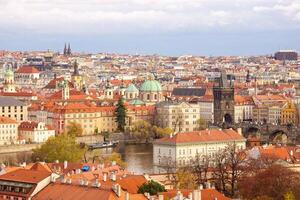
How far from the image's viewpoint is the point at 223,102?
7206cm

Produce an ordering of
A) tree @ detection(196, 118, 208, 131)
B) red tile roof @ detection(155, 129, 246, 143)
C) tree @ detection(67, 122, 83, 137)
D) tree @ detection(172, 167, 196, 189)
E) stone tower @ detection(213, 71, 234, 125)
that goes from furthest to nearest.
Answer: stone tower @ detection(213, 71, 234, 125) → tree @ detection(196, 118, 208, 131) → tree @ detection(67, 122, 83, 137) → red tile roof @ detection(155, 129, 246, 143) → tree @ detection(172, 167, 196, 189)

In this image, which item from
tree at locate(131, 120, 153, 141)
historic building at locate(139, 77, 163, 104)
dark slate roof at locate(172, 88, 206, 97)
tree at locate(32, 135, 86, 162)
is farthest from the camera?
dark slate roof at locate(172, 88, 206, 97)

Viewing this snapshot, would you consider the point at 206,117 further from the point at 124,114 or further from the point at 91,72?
the point at 91,72

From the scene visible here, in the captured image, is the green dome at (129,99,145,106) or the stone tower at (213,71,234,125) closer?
the stone tower at (213,71,234,125)

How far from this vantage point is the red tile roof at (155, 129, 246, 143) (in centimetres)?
4441

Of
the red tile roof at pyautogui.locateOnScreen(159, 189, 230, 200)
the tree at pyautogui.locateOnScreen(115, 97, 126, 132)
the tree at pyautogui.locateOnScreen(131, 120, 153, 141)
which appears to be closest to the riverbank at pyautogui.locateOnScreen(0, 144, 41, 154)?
the tree at pyautogui.locateOnScreen(131, 120, 153, 141)

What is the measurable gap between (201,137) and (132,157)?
6.68 meters

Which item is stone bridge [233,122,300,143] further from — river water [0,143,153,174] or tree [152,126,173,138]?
river water [0,143,153,174]

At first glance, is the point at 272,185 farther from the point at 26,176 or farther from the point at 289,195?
the point at 26,176

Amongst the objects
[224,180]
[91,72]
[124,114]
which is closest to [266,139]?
[124,114]

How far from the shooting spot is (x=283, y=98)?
82688 millimetres

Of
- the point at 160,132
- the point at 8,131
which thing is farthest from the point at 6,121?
the point at 160,132

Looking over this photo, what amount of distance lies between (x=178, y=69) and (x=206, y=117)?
295 ft

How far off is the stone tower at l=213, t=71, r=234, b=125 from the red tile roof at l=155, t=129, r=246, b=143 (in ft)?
78.7
